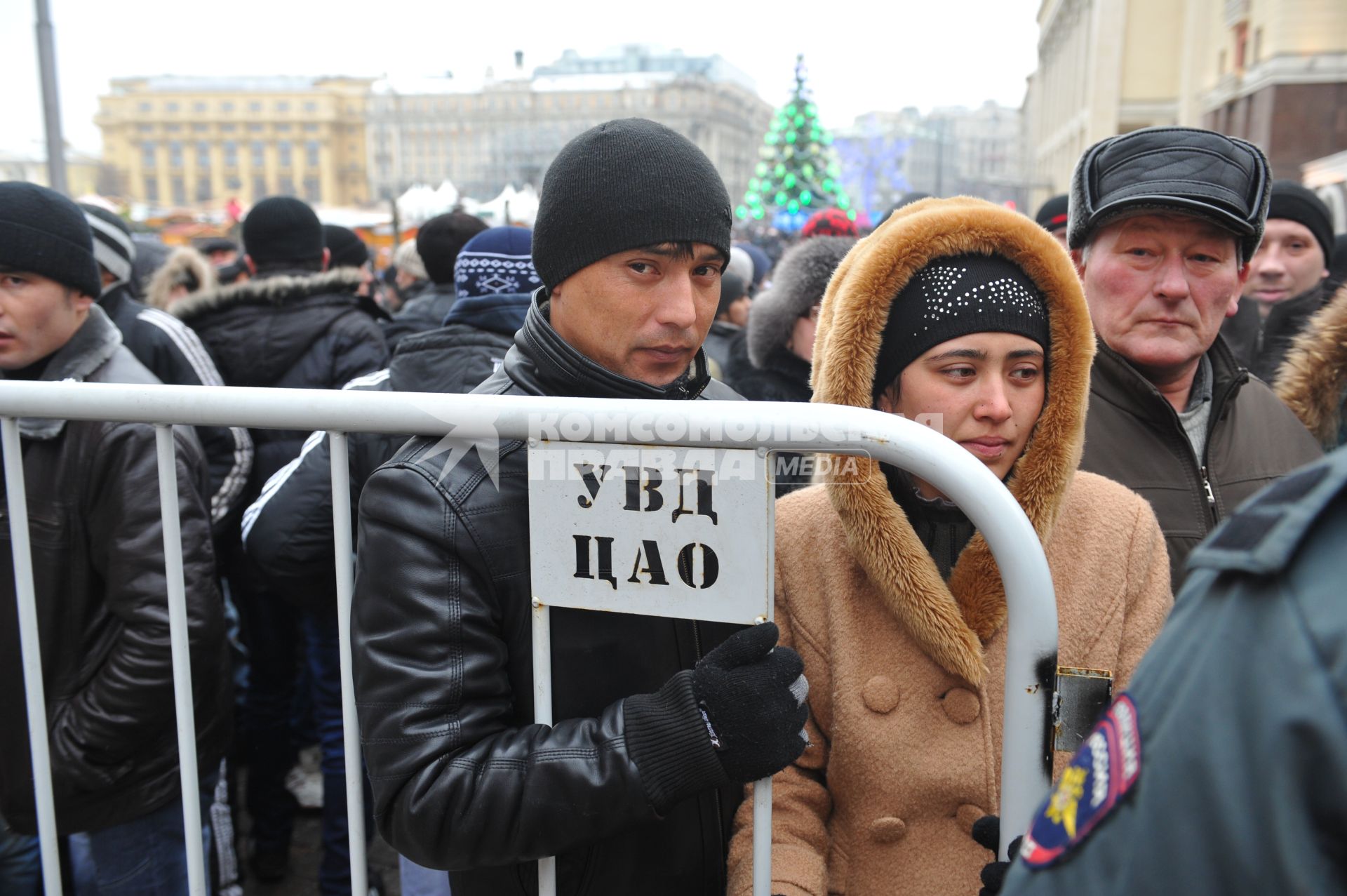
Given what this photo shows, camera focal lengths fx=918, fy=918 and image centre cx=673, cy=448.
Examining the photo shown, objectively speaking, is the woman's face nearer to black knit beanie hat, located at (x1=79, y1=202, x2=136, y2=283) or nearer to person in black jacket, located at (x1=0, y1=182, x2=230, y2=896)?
person in black jacket, located at (x1=0, y1=182, x2=230, y2=896)

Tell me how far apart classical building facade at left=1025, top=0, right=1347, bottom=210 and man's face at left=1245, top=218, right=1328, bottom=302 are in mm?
9926

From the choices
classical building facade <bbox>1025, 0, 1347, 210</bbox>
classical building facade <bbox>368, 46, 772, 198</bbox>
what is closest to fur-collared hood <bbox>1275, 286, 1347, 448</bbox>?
classical building facade <bbox>1025, 0, 1347, 210</bbox>

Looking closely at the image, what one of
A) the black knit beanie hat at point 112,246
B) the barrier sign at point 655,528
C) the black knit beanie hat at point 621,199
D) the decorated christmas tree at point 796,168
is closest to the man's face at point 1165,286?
the black knit beanie hat at point 621,199

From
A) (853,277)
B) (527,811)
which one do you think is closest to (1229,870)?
(527,811)

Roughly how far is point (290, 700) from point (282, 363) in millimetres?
1331

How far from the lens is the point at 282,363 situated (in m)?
3.54

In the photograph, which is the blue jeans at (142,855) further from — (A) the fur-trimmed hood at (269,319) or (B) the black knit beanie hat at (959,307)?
(B) the black knit beanie hat at (959,307)

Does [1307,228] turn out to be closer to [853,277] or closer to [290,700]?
[853,277]

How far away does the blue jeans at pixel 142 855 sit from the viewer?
7.06 ft

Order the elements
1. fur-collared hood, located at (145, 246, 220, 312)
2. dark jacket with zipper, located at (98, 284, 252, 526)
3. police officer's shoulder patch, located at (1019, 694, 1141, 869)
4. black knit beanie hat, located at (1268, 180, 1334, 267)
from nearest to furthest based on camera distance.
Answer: police officer's shoulder patch, located at (1019, 694, 1141, 869)
dark jacket with zipper, located at (98, 284, 252, 526)
black knit beanie hat, located at (1268, 180, 1334, 267)
fur-collared hood, located at (145, 246, 220, 312)

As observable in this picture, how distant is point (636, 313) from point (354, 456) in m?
1.31

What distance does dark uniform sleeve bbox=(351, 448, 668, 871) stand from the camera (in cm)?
125

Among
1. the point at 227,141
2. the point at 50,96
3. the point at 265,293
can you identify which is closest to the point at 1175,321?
the point at 265,293

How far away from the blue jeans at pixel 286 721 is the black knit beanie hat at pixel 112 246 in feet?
4.76
